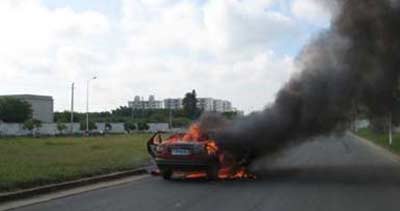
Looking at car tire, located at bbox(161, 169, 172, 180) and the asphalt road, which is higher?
car tire, located at bbox(161, 169, 172, 180)

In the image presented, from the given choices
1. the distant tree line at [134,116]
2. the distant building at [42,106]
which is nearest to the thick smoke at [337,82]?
the distant tree line at [134,116]

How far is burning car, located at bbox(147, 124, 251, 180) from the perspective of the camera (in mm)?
19047

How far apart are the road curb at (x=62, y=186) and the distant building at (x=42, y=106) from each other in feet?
420

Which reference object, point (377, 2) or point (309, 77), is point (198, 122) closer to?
point (309, 77)

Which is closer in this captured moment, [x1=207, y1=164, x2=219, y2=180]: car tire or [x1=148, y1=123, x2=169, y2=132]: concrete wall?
[x1=207, y1=164, x2=219, y2=180]: car tire

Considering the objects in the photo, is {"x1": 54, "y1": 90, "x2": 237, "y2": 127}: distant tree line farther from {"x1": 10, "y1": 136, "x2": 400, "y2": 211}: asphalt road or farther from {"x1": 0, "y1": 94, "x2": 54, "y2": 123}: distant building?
{"x1": 10, "y1": 136, "x2": 400, "y2": 211}: asphalt road

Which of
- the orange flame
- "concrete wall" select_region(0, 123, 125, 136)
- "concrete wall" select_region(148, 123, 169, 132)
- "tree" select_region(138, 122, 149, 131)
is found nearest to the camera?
the orange flame

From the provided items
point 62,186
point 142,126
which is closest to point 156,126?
point 142,126

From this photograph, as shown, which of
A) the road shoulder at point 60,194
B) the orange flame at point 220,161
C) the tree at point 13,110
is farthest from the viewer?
the tree at point 13,110

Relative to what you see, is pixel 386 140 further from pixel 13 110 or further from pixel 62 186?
pixel 13 110

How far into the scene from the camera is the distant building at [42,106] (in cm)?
14656

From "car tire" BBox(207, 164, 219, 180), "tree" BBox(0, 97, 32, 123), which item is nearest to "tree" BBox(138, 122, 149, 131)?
"tree" BBox(0, 97, 32, 123)

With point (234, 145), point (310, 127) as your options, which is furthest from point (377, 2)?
point (234, 145)

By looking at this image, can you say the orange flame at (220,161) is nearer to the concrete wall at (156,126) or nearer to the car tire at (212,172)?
the car tire at (212,172)
